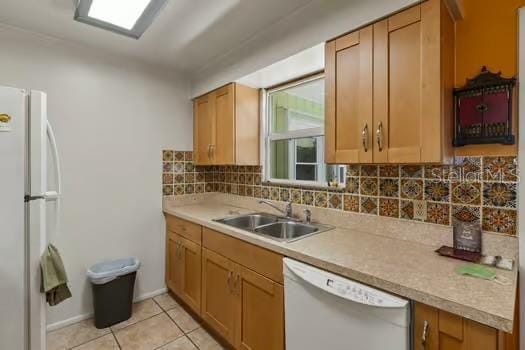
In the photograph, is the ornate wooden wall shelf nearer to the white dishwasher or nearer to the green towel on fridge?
the white dishwasher

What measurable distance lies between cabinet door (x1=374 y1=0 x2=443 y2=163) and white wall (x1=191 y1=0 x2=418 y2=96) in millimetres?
96

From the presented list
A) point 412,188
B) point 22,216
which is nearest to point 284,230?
point 412,188

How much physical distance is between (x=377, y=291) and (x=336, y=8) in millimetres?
1414

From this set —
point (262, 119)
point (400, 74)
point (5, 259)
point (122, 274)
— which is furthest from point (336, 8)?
point (122, 274)

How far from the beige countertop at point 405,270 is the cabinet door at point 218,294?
0.29 m

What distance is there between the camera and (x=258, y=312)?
5.14 ft

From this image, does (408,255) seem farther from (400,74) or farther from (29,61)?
(29,61)

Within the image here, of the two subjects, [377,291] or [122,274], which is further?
[122,274]

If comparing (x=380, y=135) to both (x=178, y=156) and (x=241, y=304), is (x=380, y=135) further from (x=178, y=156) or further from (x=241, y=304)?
(x=178, y=156)

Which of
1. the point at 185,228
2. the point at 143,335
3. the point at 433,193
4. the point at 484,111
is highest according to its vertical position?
the point at 484,111

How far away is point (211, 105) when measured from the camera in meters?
2.55

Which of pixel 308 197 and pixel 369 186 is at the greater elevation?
pixel 369 186

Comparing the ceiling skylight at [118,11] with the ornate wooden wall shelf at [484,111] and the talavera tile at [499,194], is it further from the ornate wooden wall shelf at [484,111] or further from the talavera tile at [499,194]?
the talavera tile at [499,194]

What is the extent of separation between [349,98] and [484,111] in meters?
0.61
